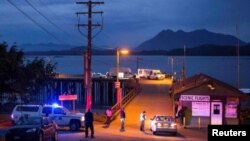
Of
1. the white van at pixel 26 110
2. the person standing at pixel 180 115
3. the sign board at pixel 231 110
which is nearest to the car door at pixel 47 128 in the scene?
the white van at pixel 26 110

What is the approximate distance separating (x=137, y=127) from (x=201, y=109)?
6140 mm

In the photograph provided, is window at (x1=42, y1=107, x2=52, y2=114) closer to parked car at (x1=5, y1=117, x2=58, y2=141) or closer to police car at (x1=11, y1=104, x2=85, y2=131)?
police car at (x1=11, y1=104, x2=85, y2=131)

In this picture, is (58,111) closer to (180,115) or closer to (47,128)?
(180,115)

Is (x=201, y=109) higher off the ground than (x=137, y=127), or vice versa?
(x=201, y=109)

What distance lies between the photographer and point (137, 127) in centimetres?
4322

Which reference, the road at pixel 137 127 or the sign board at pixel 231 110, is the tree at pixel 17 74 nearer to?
the road at pixel 137 127

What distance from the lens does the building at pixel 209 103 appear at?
4544 centimetres

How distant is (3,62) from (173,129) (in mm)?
17540

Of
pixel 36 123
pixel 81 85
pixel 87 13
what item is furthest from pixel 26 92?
pixel 81 85

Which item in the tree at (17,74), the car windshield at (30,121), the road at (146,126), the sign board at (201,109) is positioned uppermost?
the tree at (17,74)

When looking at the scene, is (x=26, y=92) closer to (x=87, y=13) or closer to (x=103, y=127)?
(x=87, y=13)

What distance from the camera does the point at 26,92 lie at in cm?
5503

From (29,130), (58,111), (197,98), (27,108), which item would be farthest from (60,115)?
(29,130)

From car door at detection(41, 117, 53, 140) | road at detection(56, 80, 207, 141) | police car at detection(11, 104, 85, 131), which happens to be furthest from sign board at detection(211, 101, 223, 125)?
car door at detection(41, 117, 53, 140)
